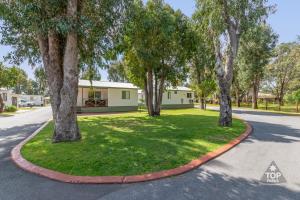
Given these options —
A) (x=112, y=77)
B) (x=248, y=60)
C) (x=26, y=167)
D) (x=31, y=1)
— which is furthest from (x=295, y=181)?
(x=112, y=77)

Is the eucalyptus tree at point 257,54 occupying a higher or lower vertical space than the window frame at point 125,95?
higher

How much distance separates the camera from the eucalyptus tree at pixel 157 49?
1661 cm

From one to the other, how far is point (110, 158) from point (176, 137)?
12.5 feet

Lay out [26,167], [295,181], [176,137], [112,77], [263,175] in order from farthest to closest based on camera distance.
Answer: [112,77] < [176,137] < [26,167] < [263,175] < [295,181]

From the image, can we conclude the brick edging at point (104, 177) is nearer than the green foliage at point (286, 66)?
Yes

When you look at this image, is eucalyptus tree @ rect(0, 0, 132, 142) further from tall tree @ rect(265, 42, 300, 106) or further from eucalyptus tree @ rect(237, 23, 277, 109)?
tall tree @ rect(265, 42, 300, 106)

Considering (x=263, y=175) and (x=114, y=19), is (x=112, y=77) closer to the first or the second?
(x=114, y=19)

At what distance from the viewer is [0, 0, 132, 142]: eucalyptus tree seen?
294 inches

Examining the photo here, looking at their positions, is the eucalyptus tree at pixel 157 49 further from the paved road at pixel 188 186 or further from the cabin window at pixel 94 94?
the paved road at pixel 188 186

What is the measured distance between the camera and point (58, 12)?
27.2 ft

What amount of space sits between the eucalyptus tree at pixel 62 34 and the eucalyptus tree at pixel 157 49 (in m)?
4.89

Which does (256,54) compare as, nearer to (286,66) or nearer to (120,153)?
(286,66)

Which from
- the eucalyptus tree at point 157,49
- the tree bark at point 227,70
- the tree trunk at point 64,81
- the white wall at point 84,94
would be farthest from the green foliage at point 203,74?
the tree trunk at point 64,81

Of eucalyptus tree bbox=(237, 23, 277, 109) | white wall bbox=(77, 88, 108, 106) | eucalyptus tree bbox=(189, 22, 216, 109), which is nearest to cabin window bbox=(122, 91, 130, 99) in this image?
white wall bbox=(77, 88, 108, 106)
